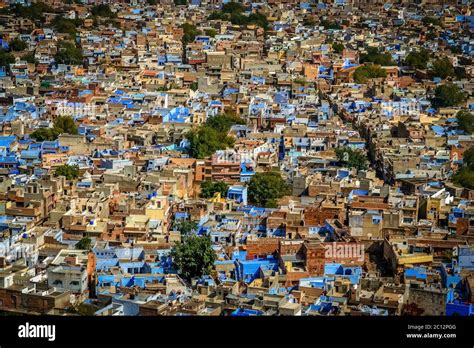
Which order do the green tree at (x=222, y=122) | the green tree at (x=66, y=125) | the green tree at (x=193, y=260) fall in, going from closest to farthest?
the green tree at (x=193, y=260)
the green tree at (x=66, y=125)
the green tree at (x=222, y=122)

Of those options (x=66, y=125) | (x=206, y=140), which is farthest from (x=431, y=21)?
(x=206, y=140)

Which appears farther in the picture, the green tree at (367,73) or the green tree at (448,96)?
the green tree at (367,73)

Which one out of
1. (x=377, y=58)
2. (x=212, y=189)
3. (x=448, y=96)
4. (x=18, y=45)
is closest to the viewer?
(x=212, y=189)

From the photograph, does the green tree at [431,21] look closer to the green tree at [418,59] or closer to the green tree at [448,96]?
the green tree at [418,59]

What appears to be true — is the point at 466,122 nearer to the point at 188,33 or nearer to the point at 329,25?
the point at 188,33

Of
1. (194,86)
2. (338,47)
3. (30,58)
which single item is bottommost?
(194,86)

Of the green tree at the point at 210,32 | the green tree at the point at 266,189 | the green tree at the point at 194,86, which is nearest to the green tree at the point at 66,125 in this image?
the green tree at the point at 266,189

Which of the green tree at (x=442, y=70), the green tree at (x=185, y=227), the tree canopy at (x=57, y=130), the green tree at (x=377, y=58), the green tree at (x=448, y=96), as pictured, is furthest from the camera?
the green tree at (x=377, y=58)

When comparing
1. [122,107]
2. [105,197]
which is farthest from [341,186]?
[122,107]
